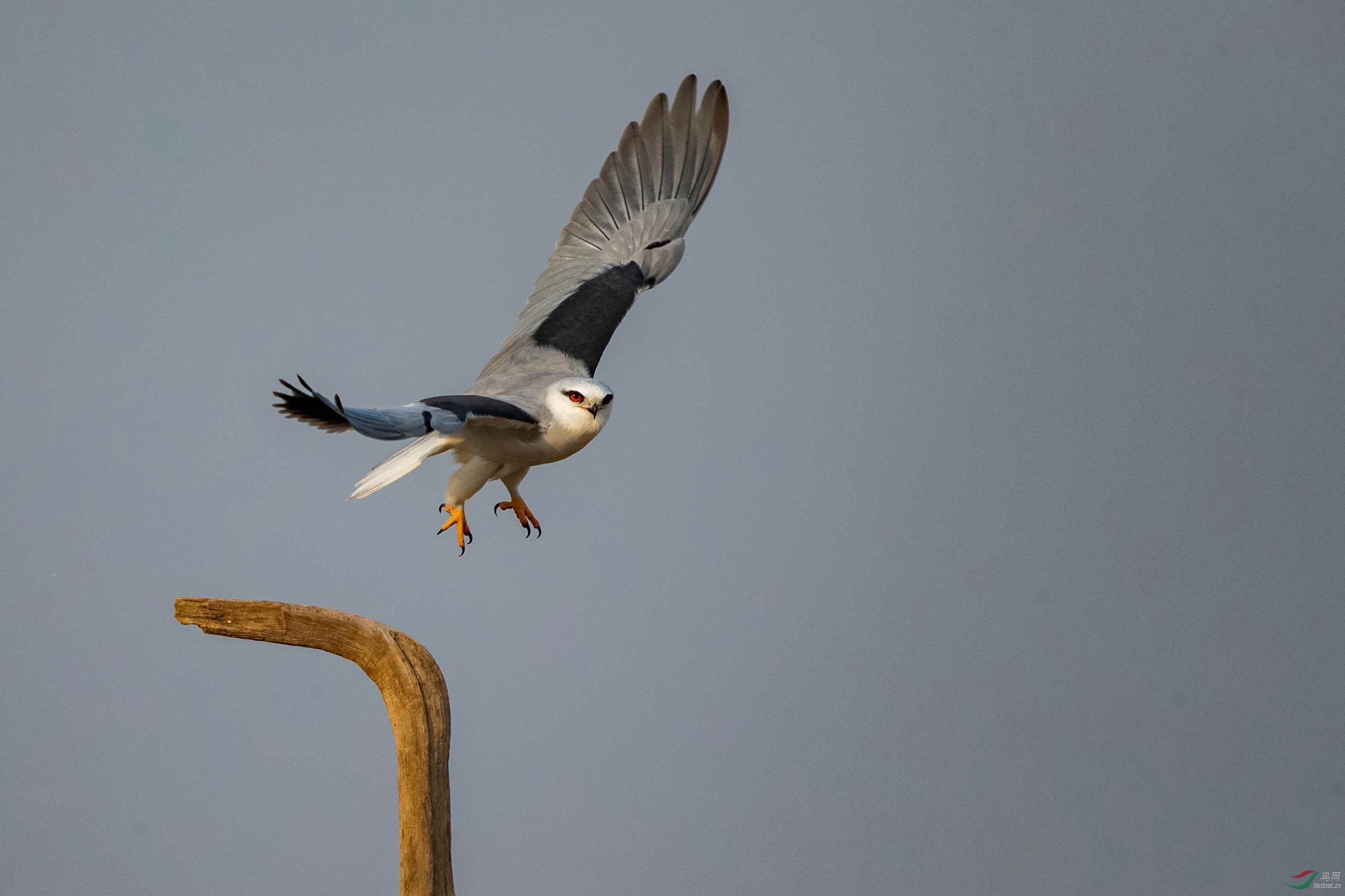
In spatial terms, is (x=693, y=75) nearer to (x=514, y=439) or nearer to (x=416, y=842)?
(x=514, y=439)

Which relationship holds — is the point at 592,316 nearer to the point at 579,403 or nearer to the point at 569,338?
the point at 569,338

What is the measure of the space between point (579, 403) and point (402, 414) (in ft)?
1.62

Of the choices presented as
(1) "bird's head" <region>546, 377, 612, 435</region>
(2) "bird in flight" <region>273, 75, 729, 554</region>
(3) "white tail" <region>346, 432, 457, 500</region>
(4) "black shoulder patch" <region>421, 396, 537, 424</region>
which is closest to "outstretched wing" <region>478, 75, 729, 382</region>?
(2) "bird in flight" <region>273, 75, 729, 554</region>

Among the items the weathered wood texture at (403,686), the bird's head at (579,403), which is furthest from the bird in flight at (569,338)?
the weathered wood texture at (403,686)

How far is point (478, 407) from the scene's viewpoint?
9.01 ft

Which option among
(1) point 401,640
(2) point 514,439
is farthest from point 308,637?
(2) point 514,439

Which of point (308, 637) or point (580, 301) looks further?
point (580, 301)

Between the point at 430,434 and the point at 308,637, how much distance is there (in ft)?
1.83

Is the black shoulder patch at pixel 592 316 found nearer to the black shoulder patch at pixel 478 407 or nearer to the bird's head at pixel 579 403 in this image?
the bird's head at pixel 579 403

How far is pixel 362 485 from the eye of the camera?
269 cm

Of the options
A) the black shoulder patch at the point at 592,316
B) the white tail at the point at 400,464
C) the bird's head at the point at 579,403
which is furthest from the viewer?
the black shoulder patch at the point at 592,316

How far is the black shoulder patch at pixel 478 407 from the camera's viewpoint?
2699 millimetres

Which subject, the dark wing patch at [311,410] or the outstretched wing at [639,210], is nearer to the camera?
the dark wing patch at [311,410]

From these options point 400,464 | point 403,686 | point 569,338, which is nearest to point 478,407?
point 400,464
